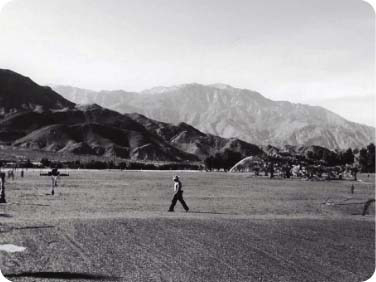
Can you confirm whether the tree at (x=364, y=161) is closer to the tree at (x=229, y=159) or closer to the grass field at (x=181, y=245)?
the tree at (x=229, y=159)

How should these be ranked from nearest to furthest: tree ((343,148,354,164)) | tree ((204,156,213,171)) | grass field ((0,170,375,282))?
1. grass field ((0,170,375,282))
2. tree ((204,156,213,171))
3. tree ((343,148,354,164))

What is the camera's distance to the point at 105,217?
22281mm

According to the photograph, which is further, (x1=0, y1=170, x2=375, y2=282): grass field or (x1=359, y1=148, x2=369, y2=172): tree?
(x1=359, y1=148, x2=369, y2=172): tree

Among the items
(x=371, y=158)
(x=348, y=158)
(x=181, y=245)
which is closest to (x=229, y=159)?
(x=348, y=158)

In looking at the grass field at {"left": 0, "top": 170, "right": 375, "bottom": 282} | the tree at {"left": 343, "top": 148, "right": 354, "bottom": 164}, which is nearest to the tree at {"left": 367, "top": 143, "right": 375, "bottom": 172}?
the tree at {"left": 343, "top": 148, "right": 354, "bottom": 164}

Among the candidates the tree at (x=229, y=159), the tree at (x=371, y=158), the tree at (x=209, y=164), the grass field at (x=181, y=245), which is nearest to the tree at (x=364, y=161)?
the tree at (x=371, y=158)

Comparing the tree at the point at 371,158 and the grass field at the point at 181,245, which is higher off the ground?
the tree at the point at 371,158

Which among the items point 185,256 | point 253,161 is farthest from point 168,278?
point 253,161

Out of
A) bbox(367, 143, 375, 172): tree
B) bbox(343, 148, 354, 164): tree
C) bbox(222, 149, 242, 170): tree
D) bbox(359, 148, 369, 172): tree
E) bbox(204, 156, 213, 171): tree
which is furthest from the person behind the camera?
bbox(343, 148, 354, 164): tree

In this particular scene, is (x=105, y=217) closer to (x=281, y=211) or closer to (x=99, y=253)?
(x=99, y=253)

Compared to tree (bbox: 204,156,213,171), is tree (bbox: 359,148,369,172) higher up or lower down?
higher up

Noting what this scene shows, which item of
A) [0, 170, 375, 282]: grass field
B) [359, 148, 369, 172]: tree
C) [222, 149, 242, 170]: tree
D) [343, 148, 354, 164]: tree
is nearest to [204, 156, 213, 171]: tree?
[222, 149, 242, 170]: tree

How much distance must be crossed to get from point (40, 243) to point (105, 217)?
22.1 ft

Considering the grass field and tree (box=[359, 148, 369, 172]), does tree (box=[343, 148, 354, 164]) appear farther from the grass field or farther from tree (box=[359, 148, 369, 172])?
the grass field
